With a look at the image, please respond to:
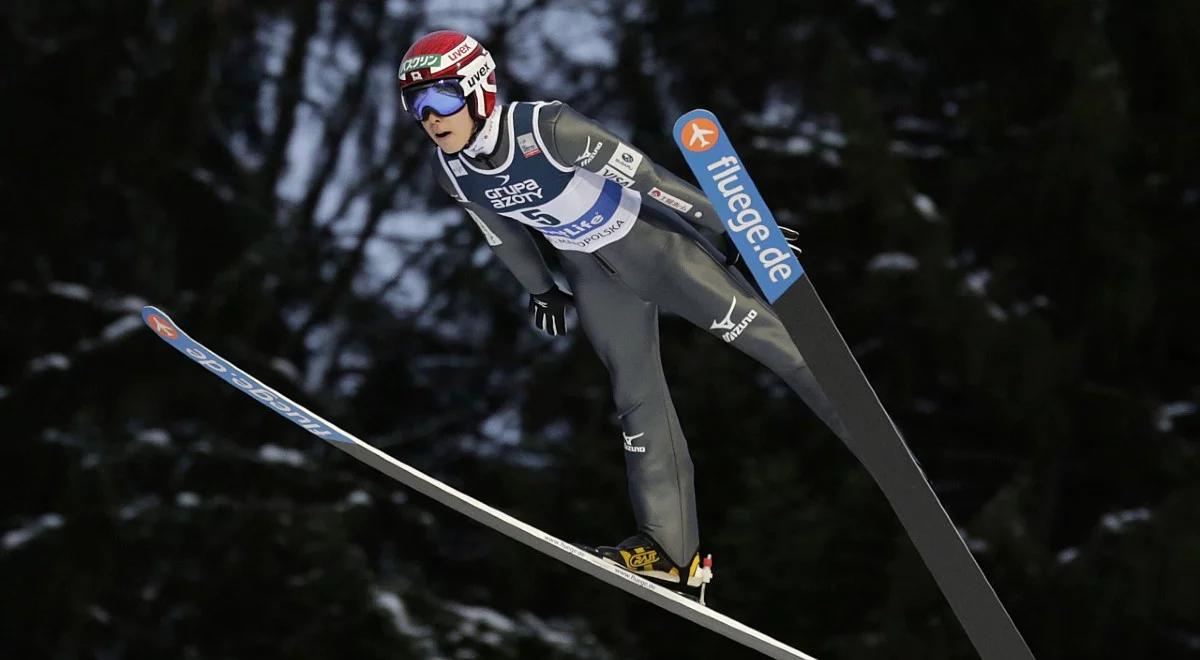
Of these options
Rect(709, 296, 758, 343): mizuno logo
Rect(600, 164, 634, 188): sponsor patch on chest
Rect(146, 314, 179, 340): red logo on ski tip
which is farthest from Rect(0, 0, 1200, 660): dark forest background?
Rect(600, 164, 634, 188): sponsor patch on chest

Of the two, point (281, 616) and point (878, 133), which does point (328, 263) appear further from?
point (878, 133)

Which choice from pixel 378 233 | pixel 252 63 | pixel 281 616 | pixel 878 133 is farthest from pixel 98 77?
pixel 878 133

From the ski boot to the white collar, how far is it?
35.6 inches

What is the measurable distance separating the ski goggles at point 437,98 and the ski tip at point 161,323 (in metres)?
0.93

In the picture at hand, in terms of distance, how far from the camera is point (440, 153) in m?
3.74

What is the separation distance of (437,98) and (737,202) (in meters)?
0.61

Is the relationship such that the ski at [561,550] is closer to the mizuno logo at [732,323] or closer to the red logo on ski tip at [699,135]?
the mizuno logo at [732,323]

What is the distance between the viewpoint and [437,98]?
3559 millimetres

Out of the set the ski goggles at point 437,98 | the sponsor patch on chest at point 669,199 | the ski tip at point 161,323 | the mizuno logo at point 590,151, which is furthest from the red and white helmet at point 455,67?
the ski tip at point 161,323

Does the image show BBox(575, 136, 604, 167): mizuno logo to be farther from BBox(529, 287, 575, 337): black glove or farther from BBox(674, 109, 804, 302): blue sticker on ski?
BBox(529, 287, 575, 337): black glove

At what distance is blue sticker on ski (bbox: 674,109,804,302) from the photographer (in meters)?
3.38

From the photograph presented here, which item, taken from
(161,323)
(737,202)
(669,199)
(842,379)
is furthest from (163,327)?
(842,379)

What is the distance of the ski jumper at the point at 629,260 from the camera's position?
143 inches

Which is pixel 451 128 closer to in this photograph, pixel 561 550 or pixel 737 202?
pixel 737 202
